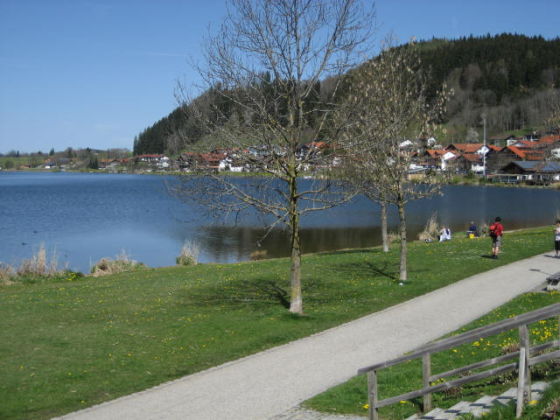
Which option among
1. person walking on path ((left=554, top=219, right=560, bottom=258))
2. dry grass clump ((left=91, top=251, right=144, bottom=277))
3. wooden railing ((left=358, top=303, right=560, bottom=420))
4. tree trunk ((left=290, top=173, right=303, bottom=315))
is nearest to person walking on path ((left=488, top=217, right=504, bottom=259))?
person walking on path ((left=554, top=219, right=560, bottom=258))

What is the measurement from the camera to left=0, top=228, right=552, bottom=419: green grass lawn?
11.9 meters

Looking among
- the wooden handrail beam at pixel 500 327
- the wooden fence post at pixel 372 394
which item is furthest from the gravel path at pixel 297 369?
the wooden handrail beam at pixel 500 327

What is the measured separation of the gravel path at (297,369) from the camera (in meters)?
10.1

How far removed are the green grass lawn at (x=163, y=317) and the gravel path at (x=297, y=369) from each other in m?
0.65

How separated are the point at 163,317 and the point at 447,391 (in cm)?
965

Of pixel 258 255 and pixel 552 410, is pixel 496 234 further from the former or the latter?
pixel 552 410

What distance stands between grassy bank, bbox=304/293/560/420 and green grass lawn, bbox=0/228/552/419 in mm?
3700

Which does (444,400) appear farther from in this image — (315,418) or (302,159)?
(302,159)

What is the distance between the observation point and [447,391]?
980 centimetres

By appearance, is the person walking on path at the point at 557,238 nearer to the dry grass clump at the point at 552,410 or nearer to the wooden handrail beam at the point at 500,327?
the wooden handrail beam at the point at 500,327

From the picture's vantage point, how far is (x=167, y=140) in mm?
17859

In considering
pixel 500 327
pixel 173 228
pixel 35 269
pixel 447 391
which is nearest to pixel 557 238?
pixel 447 391

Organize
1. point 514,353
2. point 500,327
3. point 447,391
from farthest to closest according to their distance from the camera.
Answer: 1. point 447,391
2. point 514,353
3. point 500,327

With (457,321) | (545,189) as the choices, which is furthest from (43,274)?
(545,189)
